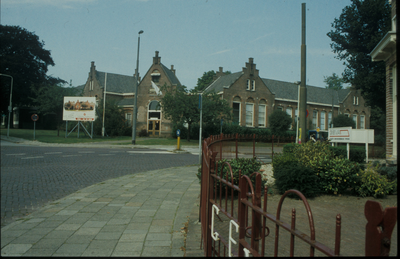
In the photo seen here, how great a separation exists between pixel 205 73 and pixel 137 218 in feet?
214

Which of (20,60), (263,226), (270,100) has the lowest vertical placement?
(263,226)

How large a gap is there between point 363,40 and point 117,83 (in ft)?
128

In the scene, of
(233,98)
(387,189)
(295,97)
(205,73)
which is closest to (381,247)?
(387,189)

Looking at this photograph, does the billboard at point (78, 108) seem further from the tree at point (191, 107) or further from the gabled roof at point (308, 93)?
the gabled roof at point (308, 93)

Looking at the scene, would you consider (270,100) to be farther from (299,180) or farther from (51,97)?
(299,180)

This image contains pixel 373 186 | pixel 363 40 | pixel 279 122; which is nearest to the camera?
pixel 373 186

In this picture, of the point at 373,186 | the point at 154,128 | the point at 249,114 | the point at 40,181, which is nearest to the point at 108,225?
the point at 40,181

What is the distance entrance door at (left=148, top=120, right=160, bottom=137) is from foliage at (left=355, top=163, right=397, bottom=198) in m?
38.6

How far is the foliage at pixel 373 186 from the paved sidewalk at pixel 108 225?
3.52m

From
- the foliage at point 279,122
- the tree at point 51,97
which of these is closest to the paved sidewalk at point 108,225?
the foliage at point 279,122

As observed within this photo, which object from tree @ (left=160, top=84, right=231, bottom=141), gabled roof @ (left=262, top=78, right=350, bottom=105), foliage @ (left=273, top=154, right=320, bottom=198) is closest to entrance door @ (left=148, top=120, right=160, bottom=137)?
tree @ (left=160, top=84, right=231, bottom=141)

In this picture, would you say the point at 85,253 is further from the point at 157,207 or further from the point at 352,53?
the point at 352,53

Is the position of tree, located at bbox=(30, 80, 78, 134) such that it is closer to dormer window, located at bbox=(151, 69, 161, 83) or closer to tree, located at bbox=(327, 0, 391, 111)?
dormer window, located at bbox=(151, 69, 161, 83)

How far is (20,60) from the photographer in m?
20.0
